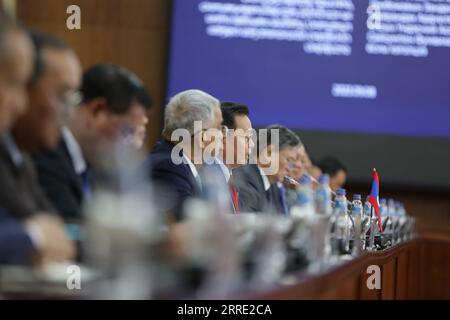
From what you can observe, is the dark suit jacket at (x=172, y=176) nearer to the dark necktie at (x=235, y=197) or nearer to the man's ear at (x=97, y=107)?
the dark necktie at (x=235, y=197)

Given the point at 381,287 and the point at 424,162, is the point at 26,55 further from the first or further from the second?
the point at 424,162

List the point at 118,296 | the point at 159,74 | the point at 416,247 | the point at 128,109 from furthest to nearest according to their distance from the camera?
the point at 159,74, the point at 416,247, the point at 128,109, the point at 118,296

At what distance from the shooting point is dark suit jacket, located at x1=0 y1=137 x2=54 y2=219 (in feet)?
7.91

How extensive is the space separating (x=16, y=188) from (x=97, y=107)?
705 millimetres

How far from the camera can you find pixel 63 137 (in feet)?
10.1

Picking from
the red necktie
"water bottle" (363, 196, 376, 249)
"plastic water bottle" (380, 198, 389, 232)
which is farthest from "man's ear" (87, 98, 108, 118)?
"plastic water bottle" (380, 198, 389, 232)

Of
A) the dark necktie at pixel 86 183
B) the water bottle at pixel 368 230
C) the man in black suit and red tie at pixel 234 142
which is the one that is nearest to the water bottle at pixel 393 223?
the water bottle at pixel 368 230

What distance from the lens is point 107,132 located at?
3.13 meters

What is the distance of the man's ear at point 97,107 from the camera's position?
123 inches

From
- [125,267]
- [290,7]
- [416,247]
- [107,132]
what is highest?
[290,7]

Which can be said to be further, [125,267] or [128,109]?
[128,109]

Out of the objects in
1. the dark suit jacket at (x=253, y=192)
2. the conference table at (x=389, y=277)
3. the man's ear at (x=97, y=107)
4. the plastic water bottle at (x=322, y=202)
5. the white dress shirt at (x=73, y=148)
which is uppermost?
the man's ear at (x=97, y=107)
